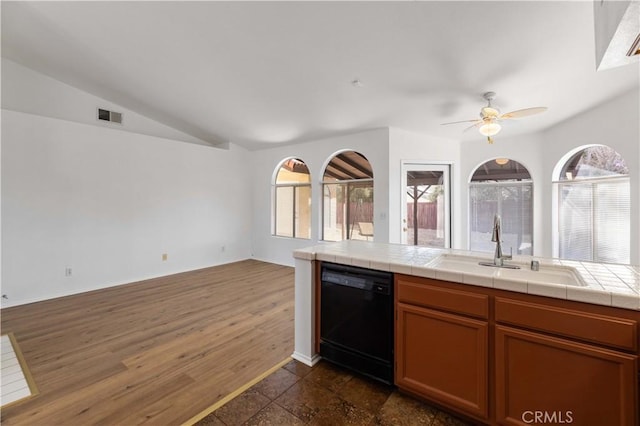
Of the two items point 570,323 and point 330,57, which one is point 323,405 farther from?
point 330,57

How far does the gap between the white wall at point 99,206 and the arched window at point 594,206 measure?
650 cm

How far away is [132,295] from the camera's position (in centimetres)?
402

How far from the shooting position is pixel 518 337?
1417 millimetres

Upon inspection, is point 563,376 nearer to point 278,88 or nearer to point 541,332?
point 541,332

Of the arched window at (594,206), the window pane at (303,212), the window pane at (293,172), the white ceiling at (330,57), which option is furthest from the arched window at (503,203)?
the window pane at (293,172)

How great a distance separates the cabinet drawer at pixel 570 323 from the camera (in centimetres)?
119

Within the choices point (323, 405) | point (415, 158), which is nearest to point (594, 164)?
point (415, 158)

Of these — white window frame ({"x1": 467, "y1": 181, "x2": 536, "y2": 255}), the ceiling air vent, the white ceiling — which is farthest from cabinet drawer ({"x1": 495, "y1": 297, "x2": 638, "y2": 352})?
the ceiling air vent

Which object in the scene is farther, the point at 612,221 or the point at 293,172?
the point at 293,172

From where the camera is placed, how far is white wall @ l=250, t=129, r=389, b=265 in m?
4.72

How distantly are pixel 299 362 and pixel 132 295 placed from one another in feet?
10.3

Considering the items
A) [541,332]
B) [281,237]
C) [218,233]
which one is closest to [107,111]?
[218,233]
